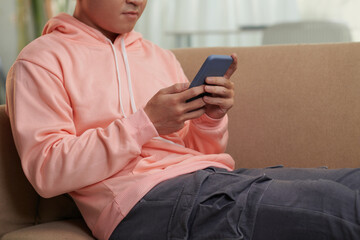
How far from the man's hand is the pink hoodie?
0.03 meters

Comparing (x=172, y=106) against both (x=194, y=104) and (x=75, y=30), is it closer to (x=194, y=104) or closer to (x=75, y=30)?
(x=194, y=104)

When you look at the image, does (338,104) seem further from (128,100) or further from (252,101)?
(128,100)

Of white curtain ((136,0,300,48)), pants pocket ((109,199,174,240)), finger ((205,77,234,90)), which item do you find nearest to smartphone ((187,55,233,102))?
finger ((205,77,234,90))

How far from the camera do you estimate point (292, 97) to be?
1.45m

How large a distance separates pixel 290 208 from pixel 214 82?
12.9 inches

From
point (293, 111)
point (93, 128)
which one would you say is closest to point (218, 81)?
point (93, 128)

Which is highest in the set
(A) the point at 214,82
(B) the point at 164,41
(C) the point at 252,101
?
(A) the point at 214,82

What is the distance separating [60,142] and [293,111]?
678 mm

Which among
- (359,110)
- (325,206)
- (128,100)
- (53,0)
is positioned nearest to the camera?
(325,206)

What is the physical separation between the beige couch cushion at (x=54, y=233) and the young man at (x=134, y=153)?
4cm

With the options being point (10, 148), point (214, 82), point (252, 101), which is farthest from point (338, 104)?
point (10, 148)

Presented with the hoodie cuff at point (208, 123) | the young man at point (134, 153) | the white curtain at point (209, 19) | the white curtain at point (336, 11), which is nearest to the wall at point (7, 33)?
the white curtain at point (209, 19)

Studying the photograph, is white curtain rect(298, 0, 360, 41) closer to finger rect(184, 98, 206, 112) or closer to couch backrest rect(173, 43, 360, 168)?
couch backrest rect(173, 43, 360, 168)

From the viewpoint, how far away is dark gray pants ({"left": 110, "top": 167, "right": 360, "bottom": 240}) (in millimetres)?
859
